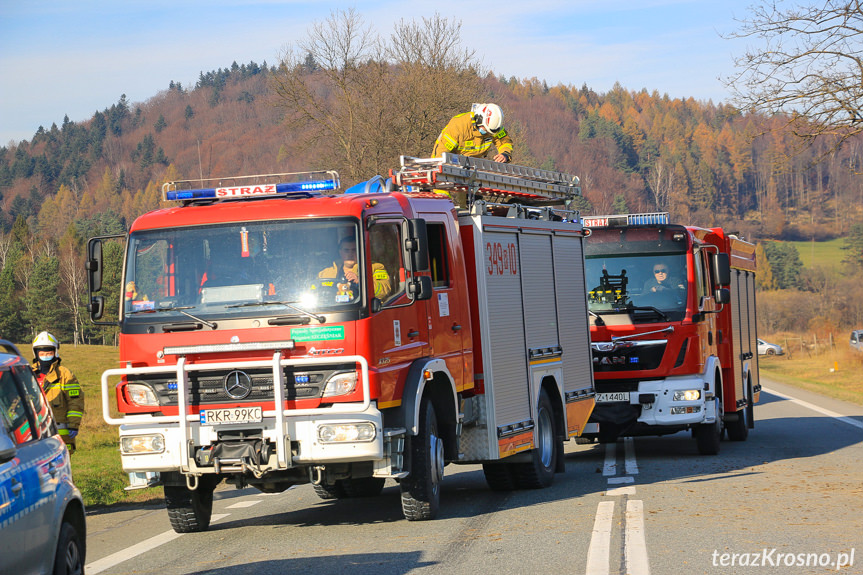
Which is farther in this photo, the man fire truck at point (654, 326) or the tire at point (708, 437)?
the tire at point (708, 437)

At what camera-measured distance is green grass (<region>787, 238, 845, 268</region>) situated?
5330 inches

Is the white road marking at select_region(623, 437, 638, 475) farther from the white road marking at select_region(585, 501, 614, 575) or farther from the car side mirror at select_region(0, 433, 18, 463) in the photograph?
the car side mirror at select_region(0, 433, 18, 463)

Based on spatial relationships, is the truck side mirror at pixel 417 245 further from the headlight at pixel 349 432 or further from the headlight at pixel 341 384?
the headlight at pixel 349 432

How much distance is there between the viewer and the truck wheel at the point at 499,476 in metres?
11.4

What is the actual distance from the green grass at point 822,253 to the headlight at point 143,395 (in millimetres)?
134033

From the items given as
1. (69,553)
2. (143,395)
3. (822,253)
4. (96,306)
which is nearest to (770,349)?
(96,306)

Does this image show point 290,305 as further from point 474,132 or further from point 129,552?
point 474,132

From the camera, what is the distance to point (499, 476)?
11508mm

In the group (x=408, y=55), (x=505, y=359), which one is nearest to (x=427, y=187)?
(x=505, y=359)

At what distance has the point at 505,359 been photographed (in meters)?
11.0

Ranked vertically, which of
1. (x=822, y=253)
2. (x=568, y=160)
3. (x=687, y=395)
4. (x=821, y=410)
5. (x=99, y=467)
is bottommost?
(x=822, y=253)

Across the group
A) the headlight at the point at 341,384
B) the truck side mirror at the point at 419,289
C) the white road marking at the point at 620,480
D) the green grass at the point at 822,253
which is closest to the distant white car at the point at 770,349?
the white road marking at the point at 620,480

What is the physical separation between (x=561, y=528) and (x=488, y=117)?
5.05 metres

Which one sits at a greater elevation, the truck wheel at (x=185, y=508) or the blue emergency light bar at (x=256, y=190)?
the blue emergency light bar at (x=256, y=190)
